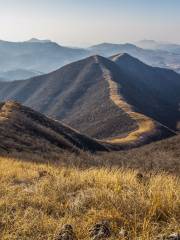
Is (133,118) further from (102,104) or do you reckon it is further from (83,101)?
(83,101)

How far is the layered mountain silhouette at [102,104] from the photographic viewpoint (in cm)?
10831

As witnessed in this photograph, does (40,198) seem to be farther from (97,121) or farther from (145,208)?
(97,121)

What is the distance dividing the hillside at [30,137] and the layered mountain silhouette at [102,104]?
Answer: 106ft

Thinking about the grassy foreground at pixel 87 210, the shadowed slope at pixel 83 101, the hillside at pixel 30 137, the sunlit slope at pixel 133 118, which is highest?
the grassy foreground at pixel 87 210

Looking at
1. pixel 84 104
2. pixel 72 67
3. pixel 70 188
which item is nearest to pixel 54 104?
pixel 84 104

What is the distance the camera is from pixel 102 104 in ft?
454

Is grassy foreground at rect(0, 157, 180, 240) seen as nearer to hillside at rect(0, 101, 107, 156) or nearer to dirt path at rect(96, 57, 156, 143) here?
hillside at rect(0, 101, 107, 156)

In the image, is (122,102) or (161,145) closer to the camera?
(161,145)

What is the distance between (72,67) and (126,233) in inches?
7645

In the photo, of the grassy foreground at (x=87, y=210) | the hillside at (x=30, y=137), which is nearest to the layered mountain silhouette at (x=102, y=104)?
the hillside at (x=30, y=137)

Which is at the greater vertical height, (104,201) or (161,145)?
(104,201)

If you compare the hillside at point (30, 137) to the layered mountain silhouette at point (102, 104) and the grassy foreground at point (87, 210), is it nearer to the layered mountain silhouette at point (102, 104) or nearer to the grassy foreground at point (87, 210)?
the grassy foreground at point (87, 210)

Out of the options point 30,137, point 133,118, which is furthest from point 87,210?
point 133,118

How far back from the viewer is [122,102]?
13325 cm
